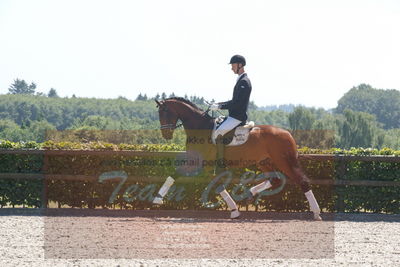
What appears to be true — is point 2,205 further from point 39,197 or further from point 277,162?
point 277,162

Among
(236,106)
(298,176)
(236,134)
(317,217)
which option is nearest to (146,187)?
(236,134)

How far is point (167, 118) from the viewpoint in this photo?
1227cm

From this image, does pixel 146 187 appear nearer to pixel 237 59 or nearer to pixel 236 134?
pixel 236 134

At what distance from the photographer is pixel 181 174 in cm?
1244

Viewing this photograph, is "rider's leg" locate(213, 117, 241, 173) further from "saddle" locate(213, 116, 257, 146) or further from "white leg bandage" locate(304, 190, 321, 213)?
"white leg bandage" locate(304, 190, 321, 213)

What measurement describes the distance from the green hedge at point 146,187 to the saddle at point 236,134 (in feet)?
5.11

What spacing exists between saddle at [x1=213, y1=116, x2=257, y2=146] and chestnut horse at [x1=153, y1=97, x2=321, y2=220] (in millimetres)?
91

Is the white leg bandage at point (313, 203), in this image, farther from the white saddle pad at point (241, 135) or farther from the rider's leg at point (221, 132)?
the rider's leg at point (221, 132)

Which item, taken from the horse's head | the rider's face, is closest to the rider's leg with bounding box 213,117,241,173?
the horse's head

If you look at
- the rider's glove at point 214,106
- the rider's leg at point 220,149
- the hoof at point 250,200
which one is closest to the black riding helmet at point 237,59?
the rider's glove at point 214,106

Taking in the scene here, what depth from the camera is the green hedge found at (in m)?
13.7

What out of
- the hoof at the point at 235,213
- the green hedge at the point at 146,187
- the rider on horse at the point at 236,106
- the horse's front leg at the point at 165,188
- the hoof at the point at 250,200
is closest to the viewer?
the rider on horse at the point at 236,106

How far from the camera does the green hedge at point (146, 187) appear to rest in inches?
540

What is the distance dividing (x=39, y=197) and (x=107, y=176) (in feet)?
5.50
